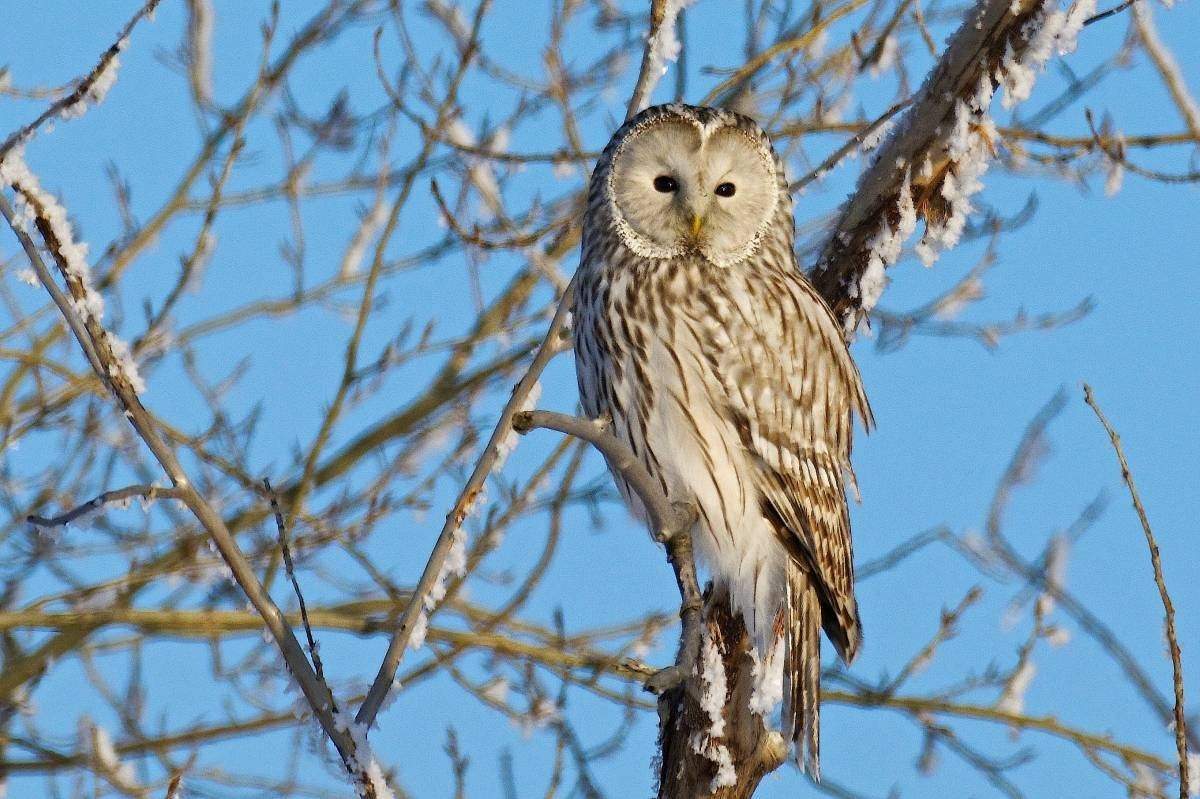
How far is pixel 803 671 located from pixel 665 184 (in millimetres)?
1329

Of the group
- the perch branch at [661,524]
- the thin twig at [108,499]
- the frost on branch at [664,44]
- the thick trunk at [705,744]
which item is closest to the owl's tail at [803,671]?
the thick trunk at [705,744]

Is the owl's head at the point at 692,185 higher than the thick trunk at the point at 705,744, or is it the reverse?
the owl's head at the point at 692,185

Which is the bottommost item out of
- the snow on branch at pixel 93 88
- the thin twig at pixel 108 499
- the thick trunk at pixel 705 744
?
the thin twig at pixel 108 499

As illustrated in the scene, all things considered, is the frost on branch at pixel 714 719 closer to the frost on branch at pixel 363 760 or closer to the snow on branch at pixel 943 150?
the frost on branch at pixel 363 760

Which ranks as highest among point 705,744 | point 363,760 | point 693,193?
point 693,193

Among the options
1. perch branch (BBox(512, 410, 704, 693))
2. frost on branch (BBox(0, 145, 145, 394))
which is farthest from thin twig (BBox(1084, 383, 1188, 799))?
frost on branch (BBox(0, 145, 145, 394))

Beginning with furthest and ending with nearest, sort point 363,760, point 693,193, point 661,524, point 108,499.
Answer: point 693,193
point 661,524
point 363,760
point 108,499

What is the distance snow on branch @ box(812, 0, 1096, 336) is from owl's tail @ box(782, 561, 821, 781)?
82cm

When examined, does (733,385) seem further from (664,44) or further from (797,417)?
(664,44)

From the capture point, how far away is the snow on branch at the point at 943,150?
3.69 meters

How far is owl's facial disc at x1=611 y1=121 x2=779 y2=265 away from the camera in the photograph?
388 cm

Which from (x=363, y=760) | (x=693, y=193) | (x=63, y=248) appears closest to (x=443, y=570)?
(x=363, y=760)

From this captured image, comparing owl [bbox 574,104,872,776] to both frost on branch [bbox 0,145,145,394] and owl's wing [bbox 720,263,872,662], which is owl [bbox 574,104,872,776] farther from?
frost on branch [bbox 0,145,145,394]

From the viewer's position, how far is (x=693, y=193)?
12.7 ft
